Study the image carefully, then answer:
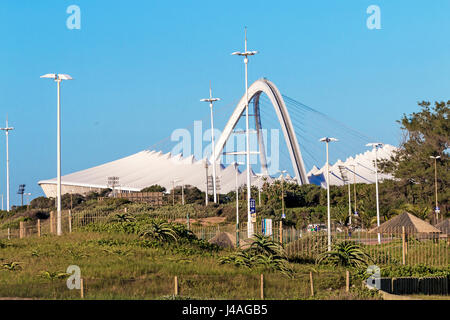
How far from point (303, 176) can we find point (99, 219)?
59.7m

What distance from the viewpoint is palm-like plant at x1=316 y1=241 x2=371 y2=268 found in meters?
27.3

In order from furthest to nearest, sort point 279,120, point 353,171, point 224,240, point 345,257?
point 353,171 < point 279,120 < point 224,240 < point 345,257

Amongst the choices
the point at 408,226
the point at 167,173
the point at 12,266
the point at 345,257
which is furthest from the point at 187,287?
the point at 167,173

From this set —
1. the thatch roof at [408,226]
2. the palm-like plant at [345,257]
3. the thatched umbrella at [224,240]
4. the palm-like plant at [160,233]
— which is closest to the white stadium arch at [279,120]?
the thatch roof at [408,226]

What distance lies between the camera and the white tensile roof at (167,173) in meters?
124

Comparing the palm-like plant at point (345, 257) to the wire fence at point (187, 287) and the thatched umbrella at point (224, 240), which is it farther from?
the thatched umbrella at point (224, 240)

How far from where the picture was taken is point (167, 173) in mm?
131625

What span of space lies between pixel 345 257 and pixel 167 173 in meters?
105

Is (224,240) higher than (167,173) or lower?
lower

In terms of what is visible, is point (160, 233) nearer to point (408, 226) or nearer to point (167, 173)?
point (408, 226)

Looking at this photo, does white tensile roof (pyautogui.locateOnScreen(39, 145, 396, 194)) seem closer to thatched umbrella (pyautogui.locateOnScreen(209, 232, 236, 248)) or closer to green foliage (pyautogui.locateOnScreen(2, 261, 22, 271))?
thatched umbrella (pyautogui.locateOnScreen(209, 232, 236, 248))

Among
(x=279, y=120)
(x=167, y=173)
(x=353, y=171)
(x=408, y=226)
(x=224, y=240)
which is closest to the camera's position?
(x=224, y=240)
